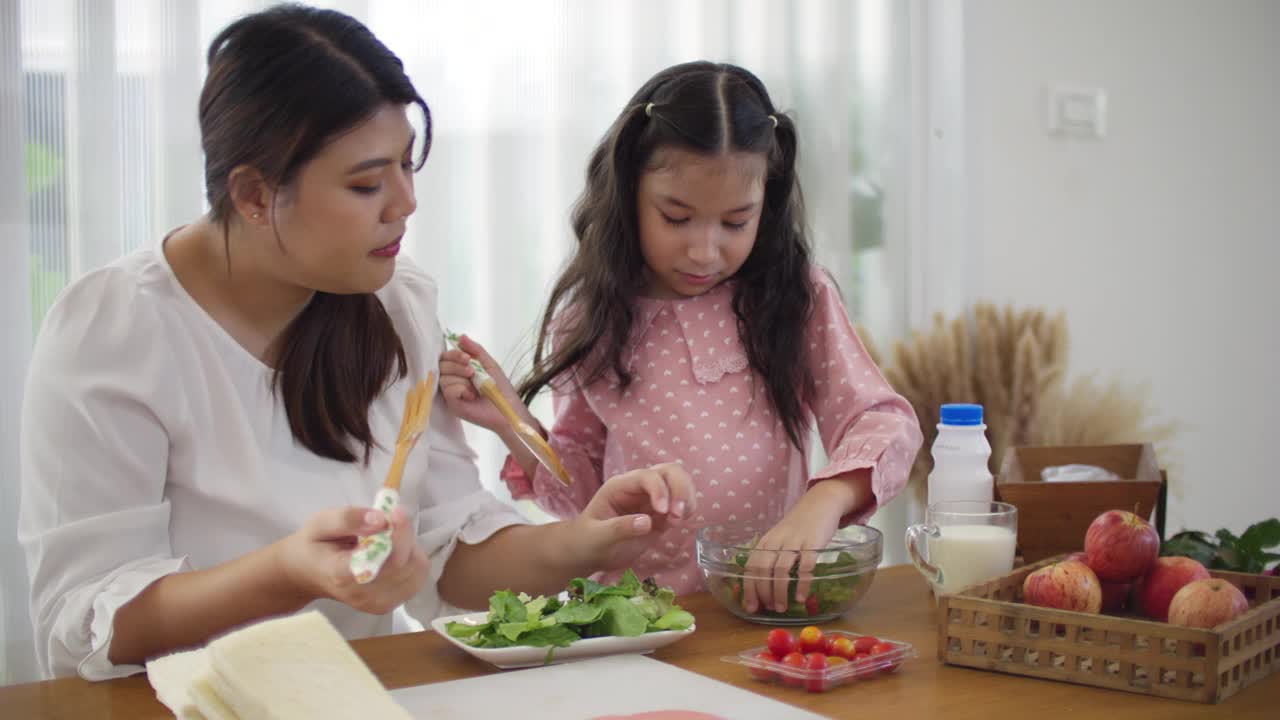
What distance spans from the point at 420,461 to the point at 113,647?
1.43ft

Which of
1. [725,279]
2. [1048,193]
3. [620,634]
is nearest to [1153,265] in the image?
[1048,193]

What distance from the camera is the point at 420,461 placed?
4.73 ft

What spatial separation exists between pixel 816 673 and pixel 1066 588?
0.26 meters

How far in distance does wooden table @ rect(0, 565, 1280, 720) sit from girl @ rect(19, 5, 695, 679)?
0.05 metres

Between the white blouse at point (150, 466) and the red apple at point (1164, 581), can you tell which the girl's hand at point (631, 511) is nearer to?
the white blouse at point (150, 466)

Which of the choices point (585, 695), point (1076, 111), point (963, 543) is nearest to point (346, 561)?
point (585, 695)

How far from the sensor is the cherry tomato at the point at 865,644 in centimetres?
107

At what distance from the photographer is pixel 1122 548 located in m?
1.15

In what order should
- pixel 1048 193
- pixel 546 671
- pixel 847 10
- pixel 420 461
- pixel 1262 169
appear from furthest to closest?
pixel 1262 169 → pixel 1048 193 → pixel 847 10 → pixel 420 461 → pixel 546 671

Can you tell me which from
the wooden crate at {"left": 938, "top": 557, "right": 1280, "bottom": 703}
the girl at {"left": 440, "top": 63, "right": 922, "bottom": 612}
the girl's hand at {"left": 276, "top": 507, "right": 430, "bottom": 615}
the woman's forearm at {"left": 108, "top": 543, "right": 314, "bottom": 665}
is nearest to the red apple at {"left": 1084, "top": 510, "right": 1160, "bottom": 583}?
the wooden crate at {"left": 938, "top": 557, "right": 1280, "bottom": 703}

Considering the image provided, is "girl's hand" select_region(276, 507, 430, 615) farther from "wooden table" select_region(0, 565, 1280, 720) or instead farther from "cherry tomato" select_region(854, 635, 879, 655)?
"cherry tomato" select_region(854, 635, 879, 655)

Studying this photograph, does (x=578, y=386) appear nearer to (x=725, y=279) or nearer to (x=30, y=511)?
(x=725, y=279)

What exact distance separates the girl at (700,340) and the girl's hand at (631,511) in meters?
0.23

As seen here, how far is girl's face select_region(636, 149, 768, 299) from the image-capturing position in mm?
1491
